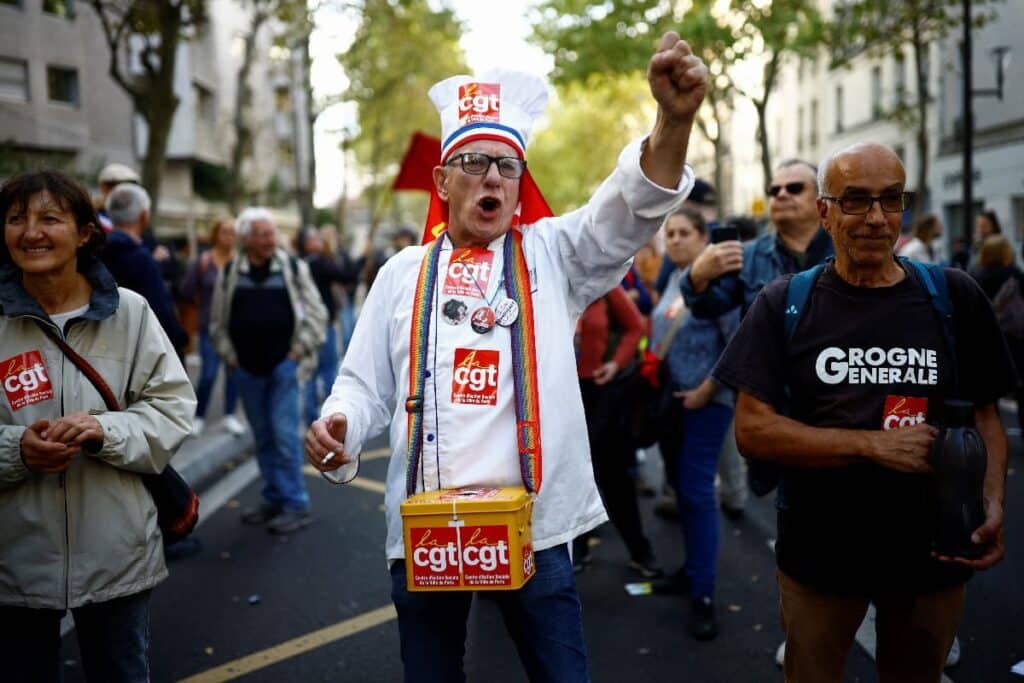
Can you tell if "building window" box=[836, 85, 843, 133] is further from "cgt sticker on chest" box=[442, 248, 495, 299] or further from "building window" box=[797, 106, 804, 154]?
"cgt sticker on chest" box=[442, 248, 495, 299]

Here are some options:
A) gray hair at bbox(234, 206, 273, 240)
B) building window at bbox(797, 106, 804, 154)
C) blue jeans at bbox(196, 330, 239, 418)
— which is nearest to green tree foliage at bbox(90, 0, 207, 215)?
blue jeans at bbox(196, 330, 239, 418)

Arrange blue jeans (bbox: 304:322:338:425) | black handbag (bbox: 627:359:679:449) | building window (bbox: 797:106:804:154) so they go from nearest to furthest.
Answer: black handbag (bbox: 627:359:679:449) → blue jeans (bbox: 304:322:338:425) → building window (bbox: 797:106:804:154)

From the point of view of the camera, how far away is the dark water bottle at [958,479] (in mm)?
2297

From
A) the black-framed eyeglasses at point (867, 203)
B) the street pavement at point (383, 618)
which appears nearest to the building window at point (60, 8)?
the street pavement at point (383, 618)

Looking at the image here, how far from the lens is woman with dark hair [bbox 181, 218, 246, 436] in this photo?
877cm

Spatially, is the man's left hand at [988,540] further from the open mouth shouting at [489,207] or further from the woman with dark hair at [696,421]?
the woman with dark hair at [696,421]

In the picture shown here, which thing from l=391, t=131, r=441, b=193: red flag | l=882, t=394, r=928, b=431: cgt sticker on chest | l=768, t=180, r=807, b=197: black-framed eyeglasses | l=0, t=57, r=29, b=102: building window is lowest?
l=882, t=394, r=928, b=431: cgt sticker on chest

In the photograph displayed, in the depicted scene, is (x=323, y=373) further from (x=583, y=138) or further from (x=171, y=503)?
(x=583, y=138)

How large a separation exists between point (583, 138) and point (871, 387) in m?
A: 48.1

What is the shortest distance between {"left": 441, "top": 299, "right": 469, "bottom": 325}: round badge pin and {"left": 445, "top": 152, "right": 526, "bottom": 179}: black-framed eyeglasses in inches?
13.9

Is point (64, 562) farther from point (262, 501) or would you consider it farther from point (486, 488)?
point (262, 501)

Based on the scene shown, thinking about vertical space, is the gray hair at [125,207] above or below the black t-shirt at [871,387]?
above

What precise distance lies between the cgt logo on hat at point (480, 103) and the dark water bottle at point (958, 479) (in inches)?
54.4

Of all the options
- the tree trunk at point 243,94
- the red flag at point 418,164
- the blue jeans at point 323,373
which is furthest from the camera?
the tree trunk at point 243,94
